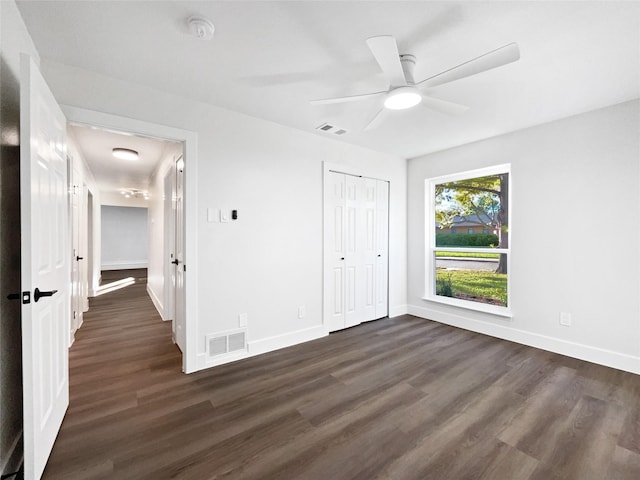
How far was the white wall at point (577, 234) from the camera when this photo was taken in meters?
2.59

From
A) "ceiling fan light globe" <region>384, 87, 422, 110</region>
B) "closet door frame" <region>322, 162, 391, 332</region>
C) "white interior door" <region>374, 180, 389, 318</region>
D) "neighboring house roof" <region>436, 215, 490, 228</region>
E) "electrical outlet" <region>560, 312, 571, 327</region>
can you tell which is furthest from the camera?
"white interior door" <region>374, 180, 389, 318</region>

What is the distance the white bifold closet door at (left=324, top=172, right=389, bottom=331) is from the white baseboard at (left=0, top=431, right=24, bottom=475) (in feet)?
8.69

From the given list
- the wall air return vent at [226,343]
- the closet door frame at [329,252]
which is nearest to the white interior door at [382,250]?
the closet door frame at [329,252]

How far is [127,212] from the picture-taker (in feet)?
33.3

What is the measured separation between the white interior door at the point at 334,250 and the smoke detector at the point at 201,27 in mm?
2032

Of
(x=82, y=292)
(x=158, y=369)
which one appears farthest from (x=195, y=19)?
(x=82, y=292)

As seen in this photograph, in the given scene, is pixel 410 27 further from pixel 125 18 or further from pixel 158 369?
pixel 158 369

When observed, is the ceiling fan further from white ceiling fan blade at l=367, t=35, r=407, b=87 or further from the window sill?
the window sill

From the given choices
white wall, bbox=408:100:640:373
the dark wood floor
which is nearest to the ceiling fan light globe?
white wall, bbox=408:100:640:373

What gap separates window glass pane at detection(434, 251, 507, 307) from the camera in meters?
3.61

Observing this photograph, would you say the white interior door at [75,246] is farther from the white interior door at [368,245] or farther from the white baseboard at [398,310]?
the white baseboard at [398,310]

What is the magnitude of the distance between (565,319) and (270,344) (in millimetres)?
3191

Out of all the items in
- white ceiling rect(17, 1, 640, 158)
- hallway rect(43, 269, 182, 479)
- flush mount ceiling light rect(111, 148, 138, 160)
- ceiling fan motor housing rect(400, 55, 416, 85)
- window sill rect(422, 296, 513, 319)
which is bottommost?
hallway rect(43, 269, 182, 479)

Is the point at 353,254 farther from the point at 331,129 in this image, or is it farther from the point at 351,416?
the point at 351,416
